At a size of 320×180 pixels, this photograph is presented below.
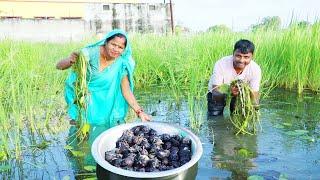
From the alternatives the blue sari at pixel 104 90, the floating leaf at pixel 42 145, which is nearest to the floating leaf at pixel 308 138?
the blue sari at pixel 104 90

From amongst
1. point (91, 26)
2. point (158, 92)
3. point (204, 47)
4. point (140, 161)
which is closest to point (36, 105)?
point (140, 161)

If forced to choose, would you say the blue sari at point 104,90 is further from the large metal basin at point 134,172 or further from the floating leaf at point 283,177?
the floating leaf at point 283,177

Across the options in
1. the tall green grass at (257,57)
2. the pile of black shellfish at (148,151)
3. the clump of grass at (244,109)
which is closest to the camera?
the pile of black shellfish at (148,151)

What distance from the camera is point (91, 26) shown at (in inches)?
866

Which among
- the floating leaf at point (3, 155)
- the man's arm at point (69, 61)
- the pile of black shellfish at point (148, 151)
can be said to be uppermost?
the man's arm at point (69, 61)

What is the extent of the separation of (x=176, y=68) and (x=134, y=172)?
3.85 meters

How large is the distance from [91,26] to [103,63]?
18.8 m

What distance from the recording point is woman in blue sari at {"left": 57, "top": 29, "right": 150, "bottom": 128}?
3.64 meters

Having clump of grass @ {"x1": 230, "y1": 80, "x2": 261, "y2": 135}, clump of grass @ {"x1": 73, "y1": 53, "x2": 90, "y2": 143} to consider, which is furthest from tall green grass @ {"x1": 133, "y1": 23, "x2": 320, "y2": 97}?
clump of grass @ {"x1": 73, "y1": 53, "x2": 90, "y2": 143}

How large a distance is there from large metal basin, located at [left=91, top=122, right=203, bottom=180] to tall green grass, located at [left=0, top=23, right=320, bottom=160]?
96 centimetres

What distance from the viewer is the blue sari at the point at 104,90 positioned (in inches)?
146

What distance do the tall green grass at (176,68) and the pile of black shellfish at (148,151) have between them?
1.08 m

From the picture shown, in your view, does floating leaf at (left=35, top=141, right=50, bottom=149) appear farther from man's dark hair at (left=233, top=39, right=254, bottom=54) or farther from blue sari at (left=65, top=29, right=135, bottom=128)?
man's dark hair at (left=233, top=39, right=254, bottom=54)

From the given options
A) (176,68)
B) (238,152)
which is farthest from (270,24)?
(238,152)
